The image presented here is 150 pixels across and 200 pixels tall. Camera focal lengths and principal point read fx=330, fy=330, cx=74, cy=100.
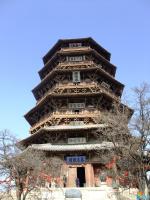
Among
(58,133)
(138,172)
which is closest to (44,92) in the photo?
(58,133)

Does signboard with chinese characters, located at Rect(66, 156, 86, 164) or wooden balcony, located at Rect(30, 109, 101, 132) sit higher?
wooden balcony, located at Rect(30, 109, 101, 132)

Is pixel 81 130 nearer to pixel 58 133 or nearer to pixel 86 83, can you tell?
pixel 58 133

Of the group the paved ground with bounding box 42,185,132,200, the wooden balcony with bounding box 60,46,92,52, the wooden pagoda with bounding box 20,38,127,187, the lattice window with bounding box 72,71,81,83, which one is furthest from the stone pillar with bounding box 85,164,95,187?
the wooden balcony with bounding box 60,46,92,52

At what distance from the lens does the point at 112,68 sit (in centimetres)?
3055

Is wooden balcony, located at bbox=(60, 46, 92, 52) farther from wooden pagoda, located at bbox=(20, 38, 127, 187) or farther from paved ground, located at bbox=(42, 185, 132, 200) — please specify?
paved ground, located at bbox=(42, 185, 132, 200)

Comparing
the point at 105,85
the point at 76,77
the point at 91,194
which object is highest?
the point at 76,77

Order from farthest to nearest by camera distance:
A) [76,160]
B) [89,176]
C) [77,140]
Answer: [77,140]
[76,160]
[89,176]

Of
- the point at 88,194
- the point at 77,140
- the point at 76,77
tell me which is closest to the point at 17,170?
the point at 88,194

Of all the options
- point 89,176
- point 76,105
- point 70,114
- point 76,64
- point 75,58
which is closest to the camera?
point 89,176

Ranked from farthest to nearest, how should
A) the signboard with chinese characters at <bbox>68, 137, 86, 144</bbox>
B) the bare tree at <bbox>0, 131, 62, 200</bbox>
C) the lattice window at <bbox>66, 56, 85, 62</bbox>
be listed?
the lattice window at <bbox>66, 56, 85, 62</bbox>
the signboard with chinese characters at <bbox>68, 137, 86, 144</bbox>
the bare tree at <bbox>0, 131, 62, 200</bbox>

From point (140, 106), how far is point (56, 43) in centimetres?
1901

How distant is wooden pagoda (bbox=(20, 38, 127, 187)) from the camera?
2255 centimetres

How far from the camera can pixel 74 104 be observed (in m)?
26.0

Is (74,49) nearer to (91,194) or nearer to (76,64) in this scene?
(76,64)
